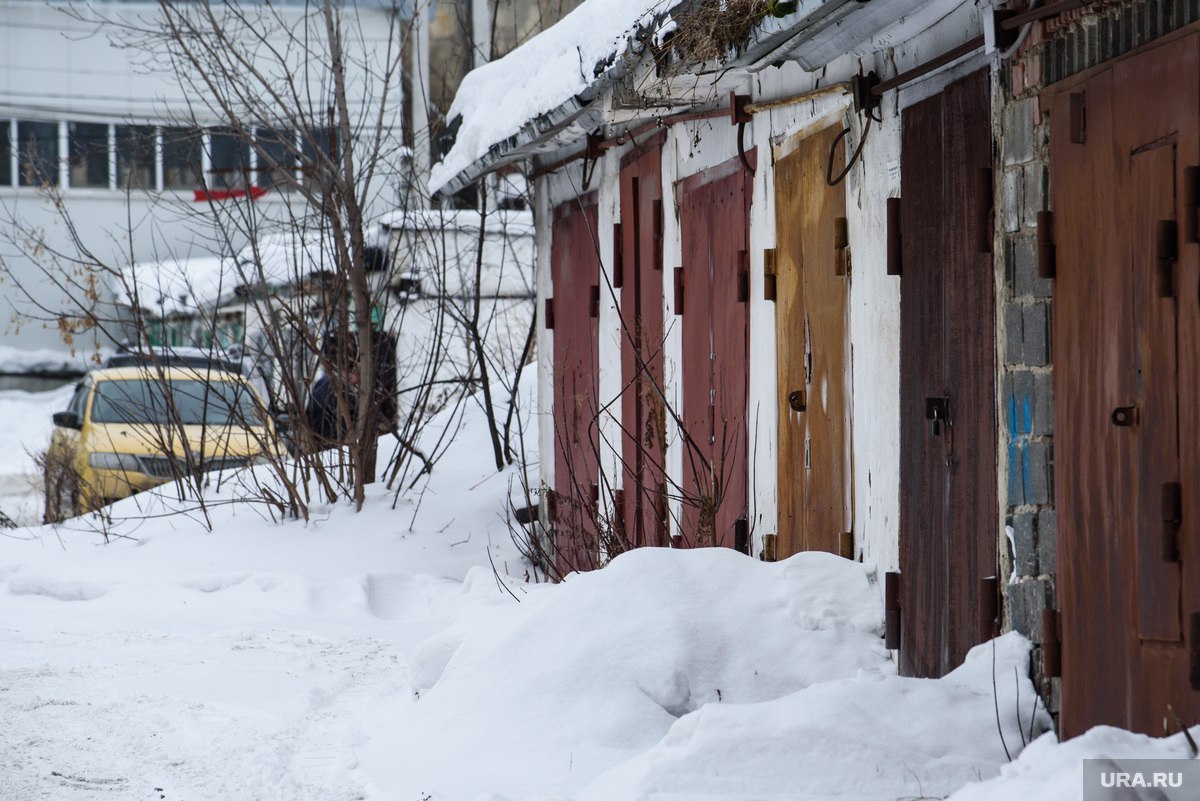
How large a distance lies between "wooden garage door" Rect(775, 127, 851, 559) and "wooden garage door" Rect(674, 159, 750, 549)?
0.39 m

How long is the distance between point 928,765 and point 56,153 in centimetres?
2466

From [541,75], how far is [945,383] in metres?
3.94

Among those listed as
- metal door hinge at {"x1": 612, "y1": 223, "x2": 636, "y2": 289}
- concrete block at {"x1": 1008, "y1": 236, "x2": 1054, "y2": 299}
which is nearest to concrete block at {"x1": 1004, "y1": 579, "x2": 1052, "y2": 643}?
concrete block at {"x1": 1008, "y1": 236, "x2": 1054, "y2": 299}

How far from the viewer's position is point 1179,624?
344 cm

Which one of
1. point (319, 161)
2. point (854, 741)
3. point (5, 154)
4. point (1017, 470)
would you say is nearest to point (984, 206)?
point (1017, 470)

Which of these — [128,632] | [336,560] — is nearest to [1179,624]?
Result: [128,632]

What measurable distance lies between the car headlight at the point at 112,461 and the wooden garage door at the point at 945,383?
29.6ft

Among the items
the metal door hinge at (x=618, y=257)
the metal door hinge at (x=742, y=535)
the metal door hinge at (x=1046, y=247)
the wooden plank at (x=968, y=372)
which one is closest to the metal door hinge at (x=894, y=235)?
the wooden plank at (x=968, y=372)

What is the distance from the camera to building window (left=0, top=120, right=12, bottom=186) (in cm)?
2553

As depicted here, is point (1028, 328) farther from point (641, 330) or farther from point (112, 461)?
point (112, 461)

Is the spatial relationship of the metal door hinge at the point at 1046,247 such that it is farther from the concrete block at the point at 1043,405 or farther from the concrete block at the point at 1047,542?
the concrete block at the point at 1047,542

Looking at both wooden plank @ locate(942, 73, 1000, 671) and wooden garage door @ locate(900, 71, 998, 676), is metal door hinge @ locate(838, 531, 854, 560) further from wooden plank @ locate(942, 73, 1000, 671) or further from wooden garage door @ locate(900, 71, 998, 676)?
wooden plank @ locate(942, 73, 1000, 671)

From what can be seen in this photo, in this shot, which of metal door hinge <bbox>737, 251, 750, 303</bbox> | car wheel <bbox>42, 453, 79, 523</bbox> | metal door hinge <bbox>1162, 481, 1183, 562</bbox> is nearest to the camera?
metal door hinge <bbox>1162, 481, 1183, 562</bbox>

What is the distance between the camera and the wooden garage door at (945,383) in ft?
14.6
